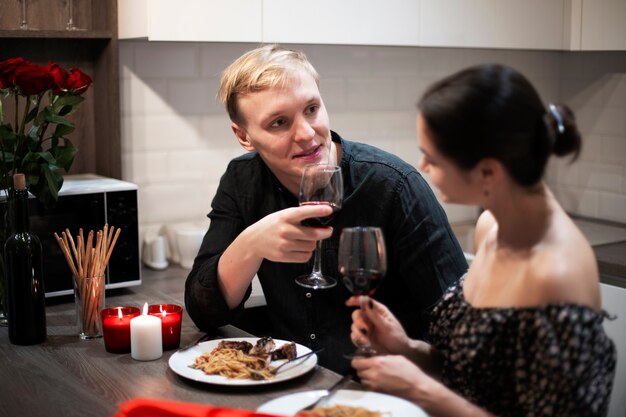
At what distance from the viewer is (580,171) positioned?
368cm

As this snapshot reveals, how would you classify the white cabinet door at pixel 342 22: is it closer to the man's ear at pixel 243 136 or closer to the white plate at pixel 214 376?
the man's ear at pixel 243 136

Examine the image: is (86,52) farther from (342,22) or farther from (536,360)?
(536,360)

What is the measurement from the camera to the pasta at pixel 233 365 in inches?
67.4

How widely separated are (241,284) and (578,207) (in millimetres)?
2084

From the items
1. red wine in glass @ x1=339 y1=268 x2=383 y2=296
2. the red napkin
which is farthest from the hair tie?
the red napkin

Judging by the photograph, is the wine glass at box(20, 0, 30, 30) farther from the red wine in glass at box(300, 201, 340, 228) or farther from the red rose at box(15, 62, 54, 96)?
the red wine in glass at box(300, 201, 340, 228)

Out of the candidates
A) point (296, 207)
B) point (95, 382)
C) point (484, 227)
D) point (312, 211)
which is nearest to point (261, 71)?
point (296, 207)

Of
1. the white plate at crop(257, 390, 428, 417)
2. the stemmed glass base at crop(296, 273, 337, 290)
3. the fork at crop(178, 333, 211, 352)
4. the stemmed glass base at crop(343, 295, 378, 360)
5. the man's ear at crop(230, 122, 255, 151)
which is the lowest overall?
the fork at crop(178, 333, 211, 352)

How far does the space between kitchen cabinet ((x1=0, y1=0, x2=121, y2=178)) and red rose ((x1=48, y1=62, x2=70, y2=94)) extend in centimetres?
46

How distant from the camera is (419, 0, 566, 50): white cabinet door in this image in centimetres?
301

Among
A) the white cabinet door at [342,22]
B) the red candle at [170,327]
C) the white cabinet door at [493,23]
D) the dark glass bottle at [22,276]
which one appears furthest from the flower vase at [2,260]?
the white cabinet door at [493,23]

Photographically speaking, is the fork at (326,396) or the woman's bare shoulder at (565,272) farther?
the fork at (326,396)

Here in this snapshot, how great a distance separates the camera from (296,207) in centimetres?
195

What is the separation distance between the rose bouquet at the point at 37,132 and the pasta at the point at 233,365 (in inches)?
27.3
